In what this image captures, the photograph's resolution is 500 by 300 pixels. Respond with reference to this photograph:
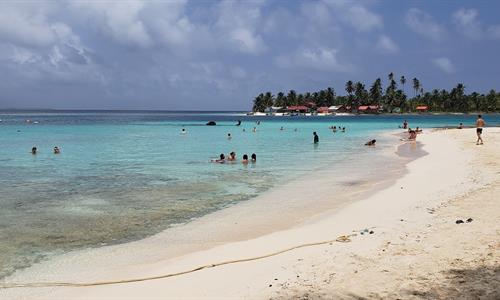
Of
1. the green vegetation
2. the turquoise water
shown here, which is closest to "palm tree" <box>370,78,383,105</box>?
the green vegetation

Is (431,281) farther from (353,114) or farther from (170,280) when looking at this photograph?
(353,114)

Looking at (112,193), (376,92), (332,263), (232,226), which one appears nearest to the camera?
(332,263)

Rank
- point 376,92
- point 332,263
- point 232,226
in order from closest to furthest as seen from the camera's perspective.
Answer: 1. point 332,263
2. point 232,226
3. point 376,92

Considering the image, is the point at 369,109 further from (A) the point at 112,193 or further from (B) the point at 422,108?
(A) the point at 112,193

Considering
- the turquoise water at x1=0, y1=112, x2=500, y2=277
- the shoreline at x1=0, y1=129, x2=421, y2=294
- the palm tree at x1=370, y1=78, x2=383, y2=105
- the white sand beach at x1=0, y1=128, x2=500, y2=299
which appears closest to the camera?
the white sand beach at x1=0, y1=128, x2=500, y2=299

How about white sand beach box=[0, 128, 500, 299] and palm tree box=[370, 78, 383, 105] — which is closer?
white sand beach box=[0, 128, 500, 299]

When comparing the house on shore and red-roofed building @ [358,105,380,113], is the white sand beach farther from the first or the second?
the house on shore

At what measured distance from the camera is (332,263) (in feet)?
25.9

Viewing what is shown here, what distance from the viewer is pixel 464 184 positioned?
52.0 feet

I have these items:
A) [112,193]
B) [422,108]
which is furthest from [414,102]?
[112,193]

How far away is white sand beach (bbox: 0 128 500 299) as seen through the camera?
22.0 feet

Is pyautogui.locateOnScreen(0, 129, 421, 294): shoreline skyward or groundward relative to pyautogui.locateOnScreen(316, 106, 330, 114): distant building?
skyward

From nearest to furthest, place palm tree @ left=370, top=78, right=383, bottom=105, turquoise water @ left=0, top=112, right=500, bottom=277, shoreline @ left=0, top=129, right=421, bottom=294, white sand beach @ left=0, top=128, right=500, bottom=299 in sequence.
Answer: white sand beach @ left=0, top=128, right=500, bottom=299 < shoreline @ left=0, top=129, right=421, bottom=294 < turquoise water @ left=0, top=112, right=500, bottom=277 < palm tree @ left=370, top=78, right=383, bottom=105

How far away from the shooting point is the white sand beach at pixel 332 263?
671 cm
